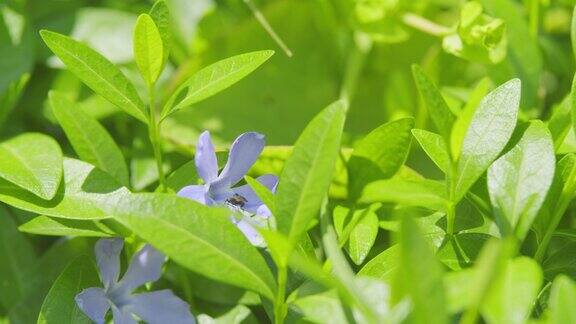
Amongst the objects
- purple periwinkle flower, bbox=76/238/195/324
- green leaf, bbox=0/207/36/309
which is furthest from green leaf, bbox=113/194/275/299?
green leaf, bbox=0/207/36/309

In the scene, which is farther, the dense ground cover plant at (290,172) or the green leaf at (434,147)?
the green leaf at (434,147)

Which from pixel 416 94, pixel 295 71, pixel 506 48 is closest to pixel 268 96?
pixel 295 71

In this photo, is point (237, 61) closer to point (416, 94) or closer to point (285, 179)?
point (285, 179)

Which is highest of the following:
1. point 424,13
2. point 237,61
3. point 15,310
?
point 237,61

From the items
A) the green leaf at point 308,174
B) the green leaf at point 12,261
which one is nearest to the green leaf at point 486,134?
the green leaf at point 308,174

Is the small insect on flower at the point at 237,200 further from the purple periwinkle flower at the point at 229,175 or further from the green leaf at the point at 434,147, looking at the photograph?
the green leaf at the point at 434,147

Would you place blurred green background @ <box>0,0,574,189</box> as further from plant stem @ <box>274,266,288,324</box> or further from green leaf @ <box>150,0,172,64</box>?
plant stem @ <box>274,266,288,324</box>

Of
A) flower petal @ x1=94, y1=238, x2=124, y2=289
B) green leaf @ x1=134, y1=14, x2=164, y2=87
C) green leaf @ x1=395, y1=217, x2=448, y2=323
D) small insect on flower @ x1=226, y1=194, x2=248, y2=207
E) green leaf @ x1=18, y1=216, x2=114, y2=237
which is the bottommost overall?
flower petal @ x1=94, y1=238, x2=124, y2=289
